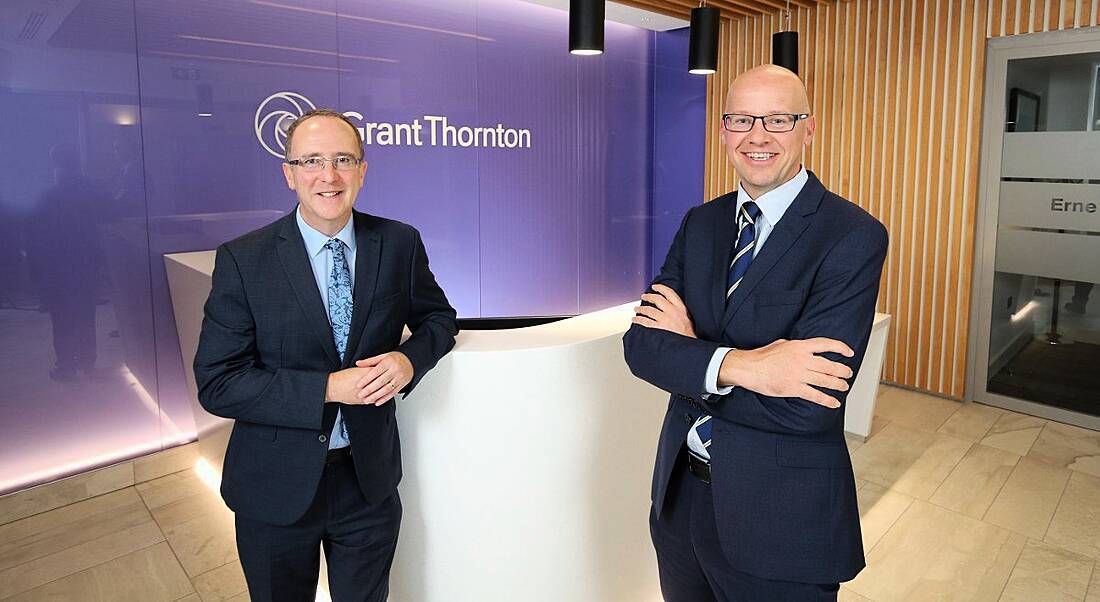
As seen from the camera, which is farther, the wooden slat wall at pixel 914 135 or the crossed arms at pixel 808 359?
the wooden slat wall at pixel 914 135

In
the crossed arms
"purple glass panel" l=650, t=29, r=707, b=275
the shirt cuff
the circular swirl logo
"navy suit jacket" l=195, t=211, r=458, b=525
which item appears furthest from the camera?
"purple glass panel" l=650, t=29, r=707, b=275

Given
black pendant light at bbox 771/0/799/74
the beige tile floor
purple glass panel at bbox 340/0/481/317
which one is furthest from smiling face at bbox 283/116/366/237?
black pendant light at bbox 771/0/799/74

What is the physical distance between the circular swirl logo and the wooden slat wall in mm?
4486

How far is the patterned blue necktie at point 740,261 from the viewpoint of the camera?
A: 1.80 m

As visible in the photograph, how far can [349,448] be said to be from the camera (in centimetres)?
206

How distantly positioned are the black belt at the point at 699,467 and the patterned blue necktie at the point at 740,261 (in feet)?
0.05

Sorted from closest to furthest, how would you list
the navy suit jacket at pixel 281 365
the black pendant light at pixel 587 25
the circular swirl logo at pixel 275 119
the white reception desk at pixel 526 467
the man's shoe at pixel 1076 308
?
the navy suit jacket at pixel 281 365
the white reception desk at pixel 526 467
the black pendant light at pixel 587 25
the circular swirl logo at pixel 275 119
the man's shoe at pixel 1076 308

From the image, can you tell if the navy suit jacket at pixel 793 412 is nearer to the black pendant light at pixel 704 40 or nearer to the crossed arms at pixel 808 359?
the crossed arms at pixel 808 359

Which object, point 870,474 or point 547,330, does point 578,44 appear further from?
point 870,474

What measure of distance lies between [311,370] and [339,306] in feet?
0.65

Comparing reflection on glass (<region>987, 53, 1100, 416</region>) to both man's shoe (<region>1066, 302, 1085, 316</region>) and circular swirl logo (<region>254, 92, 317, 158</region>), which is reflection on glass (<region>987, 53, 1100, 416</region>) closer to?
man's shoe (<region>1066, 302, 1085, 316</region>)

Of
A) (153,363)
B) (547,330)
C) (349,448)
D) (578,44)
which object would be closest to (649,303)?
(547,330)

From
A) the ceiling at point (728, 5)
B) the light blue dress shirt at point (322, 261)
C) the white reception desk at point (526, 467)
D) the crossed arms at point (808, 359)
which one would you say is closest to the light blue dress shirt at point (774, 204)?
the crossed arms at point (808, 359)

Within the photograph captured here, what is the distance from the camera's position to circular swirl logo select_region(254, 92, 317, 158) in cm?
501
